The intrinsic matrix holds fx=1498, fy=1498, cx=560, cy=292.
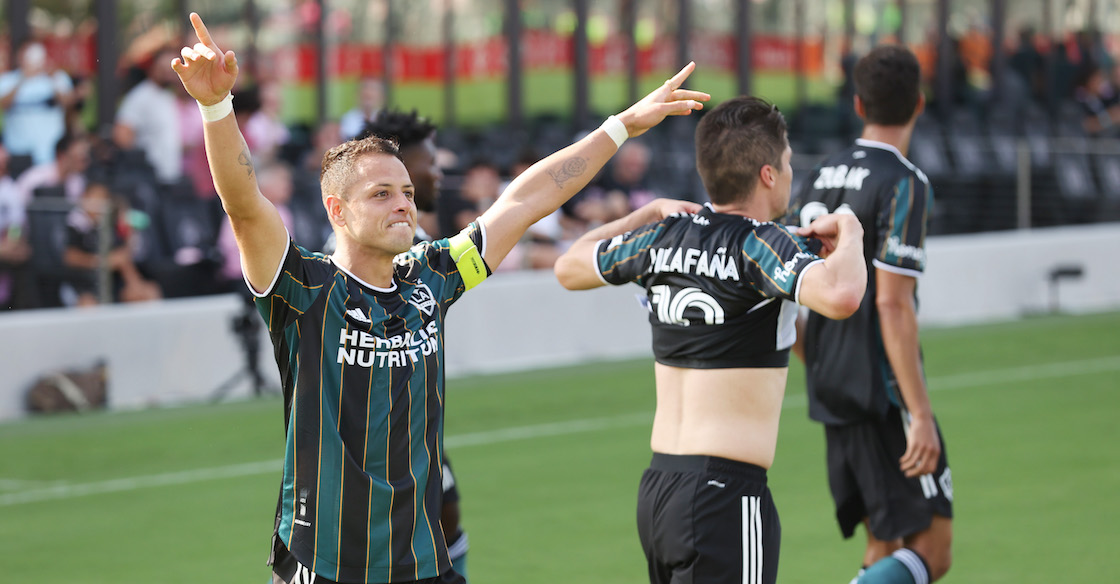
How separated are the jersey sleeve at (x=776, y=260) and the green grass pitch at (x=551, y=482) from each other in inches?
125

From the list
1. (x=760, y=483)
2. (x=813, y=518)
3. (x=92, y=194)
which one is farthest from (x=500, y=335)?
(x=760, y=483)

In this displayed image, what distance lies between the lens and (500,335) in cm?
1420

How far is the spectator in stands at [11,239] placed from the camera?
39.6 ft

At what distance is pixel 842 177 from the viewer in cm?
582

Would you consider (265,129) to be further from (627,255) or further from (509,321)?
(627,255)

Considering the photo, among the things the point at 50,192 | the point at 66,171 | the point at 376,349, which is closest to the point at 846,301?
the point at 376,349

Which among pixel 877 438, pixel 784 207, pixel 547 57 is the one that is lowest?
pixel 877 438

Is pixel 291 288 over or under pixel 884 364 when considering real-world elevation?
over

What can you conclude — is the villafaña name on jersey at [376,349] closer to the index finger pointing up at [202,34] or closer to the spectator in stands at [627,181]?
the index finger pointing up at [202,34]

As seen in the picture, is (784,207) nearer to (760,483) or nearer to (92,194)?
(760,483)

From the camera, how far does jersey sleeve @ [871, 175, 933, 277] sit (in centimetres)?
557

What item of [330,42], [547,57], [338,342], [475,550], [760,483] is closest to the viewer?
[338,342]

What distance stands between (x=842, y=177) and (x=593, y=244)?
1431mm

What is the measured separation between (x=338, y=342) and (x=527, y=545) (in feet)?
13.4
